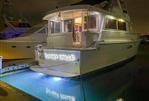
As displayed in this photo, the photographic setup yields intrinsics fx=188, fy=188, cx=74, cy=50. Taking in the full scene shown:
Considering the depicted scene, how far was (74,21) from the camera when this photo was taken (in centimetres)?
768

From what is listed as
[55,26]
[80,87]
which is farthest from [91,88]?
[55,26]

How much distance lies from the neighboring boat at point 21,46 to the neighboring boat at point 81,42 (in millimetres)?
2199

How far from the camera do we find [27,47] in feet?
32.4

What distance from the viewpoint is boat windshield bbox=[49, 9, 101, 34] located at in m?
6.80

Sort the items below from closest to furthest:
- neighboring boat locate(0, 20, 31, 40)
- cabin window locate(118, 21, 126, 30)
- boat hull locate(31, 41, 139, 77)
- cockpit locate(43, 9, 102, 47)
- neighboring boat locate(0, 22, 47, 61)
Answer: boat hull locate(31, 41, 139, 77), cockpit locate(43, 9, 102, 47), cabin window locate(118, 21, 126, 30), neighboring boat locate(0, 22, 47, 61), neighboring boat locate(0, 20, 31, 40)

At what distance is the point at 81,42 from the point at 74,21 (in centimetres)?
160

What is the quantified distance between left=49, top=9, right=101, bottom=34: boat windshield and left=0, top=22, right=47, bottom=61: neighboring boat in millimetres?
2206

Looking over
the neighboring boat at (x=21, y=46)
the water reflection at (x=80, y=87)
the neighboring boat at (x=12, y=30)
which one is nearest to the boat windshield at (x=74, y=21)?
the water reflection at (x=80, y=87)

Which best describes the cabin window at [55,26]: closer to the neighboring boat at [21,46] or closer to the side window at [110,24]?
the side window at [110,24]

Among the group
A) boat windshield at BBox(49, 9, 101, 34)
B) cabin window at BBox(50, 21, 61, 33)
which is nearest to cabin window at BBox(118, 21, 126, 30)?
boat windshield at BBox(49, 9, 101, 34)

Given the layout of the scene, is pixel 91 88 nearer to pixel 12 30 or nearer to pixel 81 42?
pixel 81 42

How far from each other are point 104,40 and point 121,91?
7.40 ft

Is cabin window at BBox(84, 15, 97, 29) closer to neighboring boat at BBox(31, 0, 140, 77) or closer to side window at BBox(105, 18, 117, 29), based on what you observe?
neighboring boat at BBox(31, 0, 140, 77)

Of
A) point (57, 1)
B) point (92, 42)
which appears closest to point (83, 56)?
point (92, 42)
